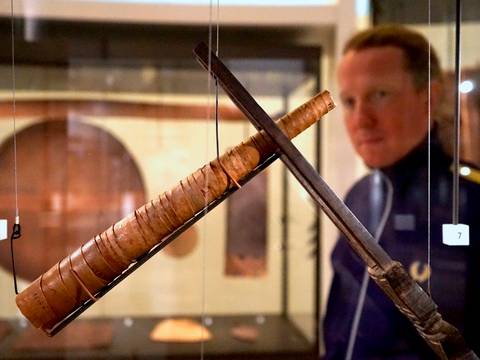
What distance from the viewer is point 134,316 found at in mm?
2457

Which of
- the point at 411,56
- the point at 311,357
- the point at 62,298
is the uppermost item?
the point at 411,56

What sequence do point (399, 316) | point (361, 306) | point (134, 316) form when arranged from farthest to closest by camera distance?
1. point (134, 316)
2. point (361, 306)
3. point (399, 316)

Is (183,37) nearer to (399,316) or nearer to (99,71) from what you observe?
(99,71)

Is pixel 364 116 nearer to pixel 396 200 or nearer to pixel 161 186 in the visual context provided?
pixel 396 200

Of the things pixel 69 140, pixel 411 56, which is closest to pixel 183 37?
pixel 69 140

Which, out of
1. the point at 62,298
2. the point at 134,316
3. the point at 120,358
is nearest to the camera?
the point at 62,298

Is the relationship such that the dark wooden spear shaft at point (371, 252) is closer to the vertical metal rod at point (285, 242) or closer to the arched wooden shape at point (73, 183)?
the arched wooden shape at point (73, 183)

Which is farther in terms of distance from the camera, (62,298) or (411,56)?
(411,56)

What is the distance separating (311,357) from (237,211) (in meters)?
0.71

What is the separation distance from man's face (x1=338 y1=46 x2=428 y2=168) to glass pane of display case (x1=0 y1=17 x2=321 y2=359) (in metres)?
0.31

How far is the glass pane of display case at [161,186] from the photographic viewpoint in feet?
7.28

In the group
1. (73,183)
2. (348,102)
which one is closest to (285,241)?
(348,102)

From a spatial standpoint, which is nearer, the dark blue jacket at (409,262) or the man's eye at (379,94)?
the dark blue jacket at (409,262)

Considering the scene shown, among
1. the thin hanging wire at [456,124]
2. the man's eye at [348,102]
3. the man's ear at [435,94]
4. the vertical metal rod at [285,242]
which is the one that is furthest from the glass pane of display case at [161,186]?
the thin hanging wire at [456,124]
